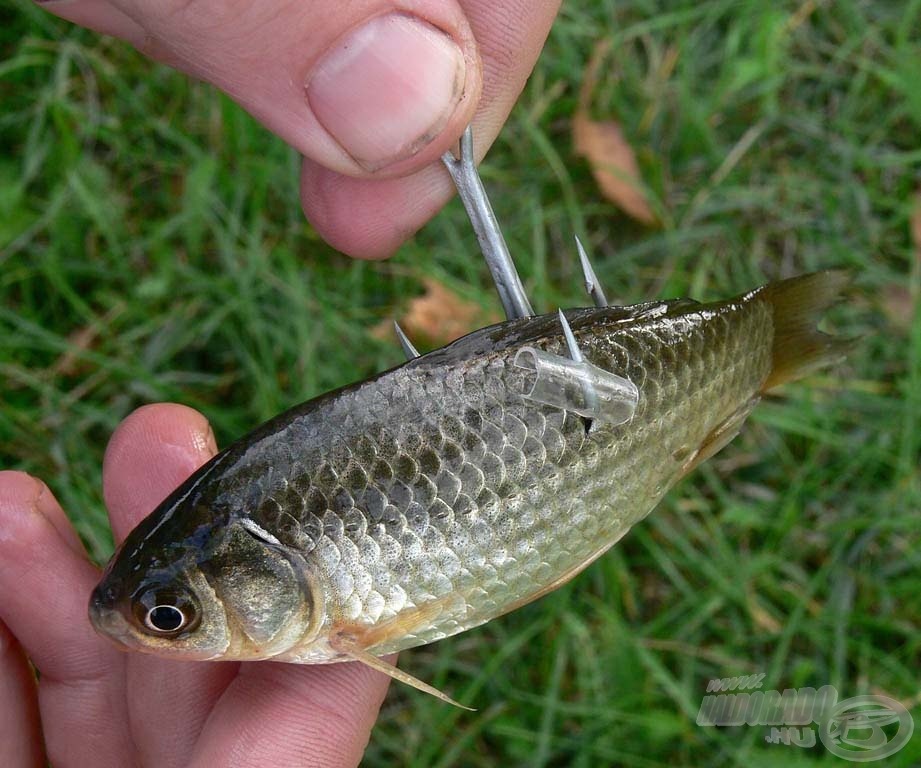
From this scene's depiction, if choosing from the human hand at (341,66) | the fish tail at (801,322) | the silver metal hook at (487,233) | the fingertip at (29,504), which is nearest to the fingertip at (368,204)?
the silver metal hook at (487,233)

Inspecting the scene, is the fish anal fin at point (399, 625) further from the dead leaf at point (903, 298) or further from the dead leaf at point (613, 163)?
the dead leaf at point (903, 298)

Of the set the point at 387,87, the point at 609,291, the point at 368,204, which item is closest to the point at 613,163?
the point at 609,291

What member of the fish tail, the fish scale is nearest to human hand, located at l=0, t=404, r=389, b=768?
the fish scale

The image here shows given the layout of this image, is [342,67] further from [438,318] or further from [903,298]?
[903,298]

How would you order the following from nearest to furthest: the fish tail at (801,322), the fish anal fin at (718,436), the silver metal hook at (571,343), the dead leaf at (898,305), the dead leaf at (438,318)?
the silver metal hook at (571,343) < the fish anal fin at (718,436) < the fish tail at (801,322) < the dead leaf at (438,318) < the dead leaf at (898,305)

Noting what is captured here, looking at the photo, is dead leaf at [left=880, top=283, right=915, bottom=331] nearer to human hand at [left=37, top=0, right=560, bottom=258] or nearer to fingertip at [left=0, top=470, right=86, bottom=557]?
human hand at [left=37, top=0, right=560, bottom=258]
